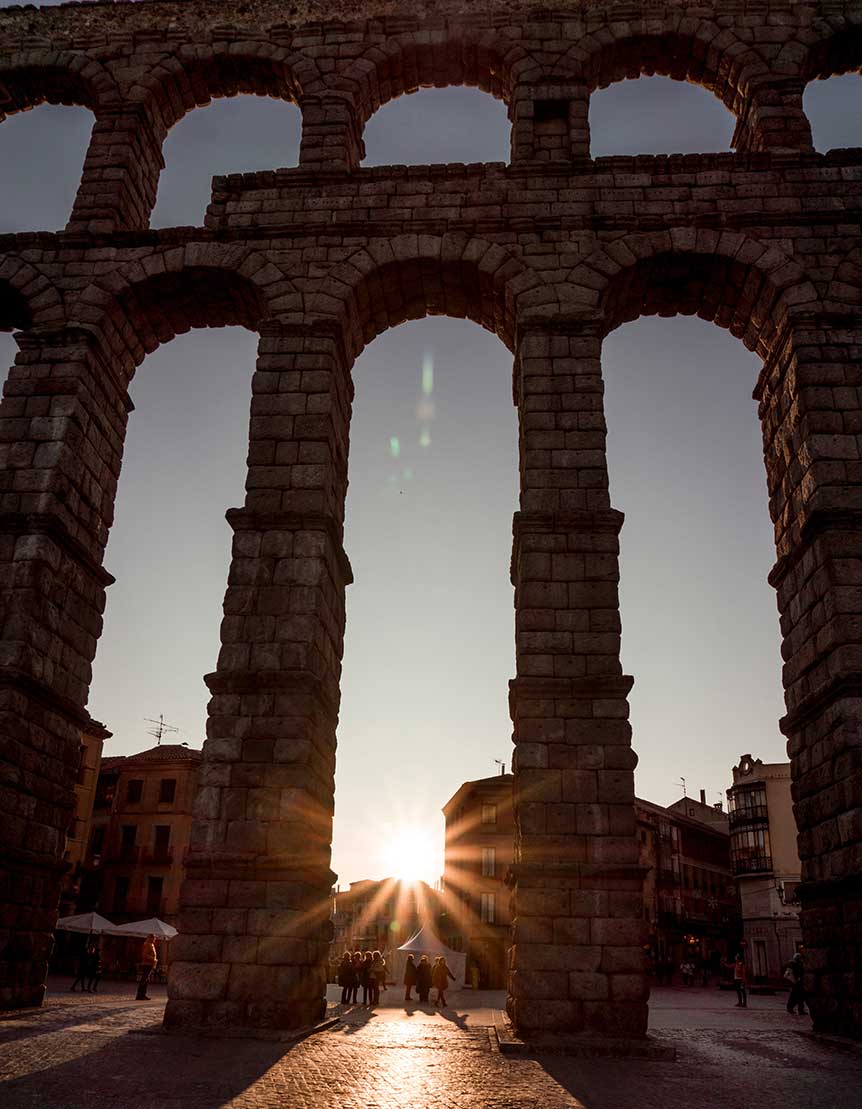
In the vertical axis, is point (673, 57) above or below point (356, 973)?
above

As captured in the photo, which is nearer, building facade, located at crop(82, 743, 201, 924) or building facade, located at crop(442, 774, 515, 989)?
building facade, located at crop(82, 743, 201, 924)

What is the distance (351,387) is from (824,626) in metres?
7.56

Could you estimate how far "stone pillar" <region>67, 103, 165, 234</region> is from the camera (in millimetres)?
14625

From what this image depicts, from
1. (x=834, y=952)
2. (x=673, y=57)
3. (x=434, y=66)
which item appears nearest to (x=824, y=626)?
(x=834, y=952)

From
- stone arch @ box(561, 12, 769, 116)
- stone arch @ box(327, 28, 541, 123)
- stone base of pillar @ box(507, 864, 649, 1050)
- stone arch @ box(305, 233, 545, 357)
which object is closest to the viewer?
stone base of pillar @ box(507, 864, 649, 1050)

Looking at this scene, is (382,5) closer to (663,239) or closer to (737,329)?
(663,239)

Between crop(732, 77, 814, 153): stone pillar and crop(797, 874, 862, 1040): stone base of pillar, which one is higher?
crop(732, 77, 814, 153): stone pillar

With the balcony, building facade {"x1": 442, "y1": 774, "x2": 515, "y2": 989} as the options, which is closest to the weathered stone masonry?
building facade {"x1": 442, "y1": 774, "x2": 515, "y2": 989}

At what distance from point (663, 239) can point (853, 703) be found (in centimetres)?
730

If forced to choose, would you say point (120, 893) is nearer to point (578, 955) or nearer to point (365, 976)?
point (365, 976)

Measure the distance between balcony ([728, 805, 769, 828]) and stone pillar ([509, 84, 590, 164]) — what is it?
40.7m

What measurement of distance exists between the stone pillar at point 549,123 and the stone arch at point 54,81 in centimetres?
701

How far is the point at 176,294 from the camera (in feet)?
46.4

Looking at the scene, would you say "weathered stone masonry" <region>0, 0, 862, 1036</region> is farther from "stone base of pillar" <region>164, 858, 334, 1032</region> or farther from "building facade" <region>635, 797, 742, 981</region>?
"building facade" <region>635, 797, 742, 981</region>
